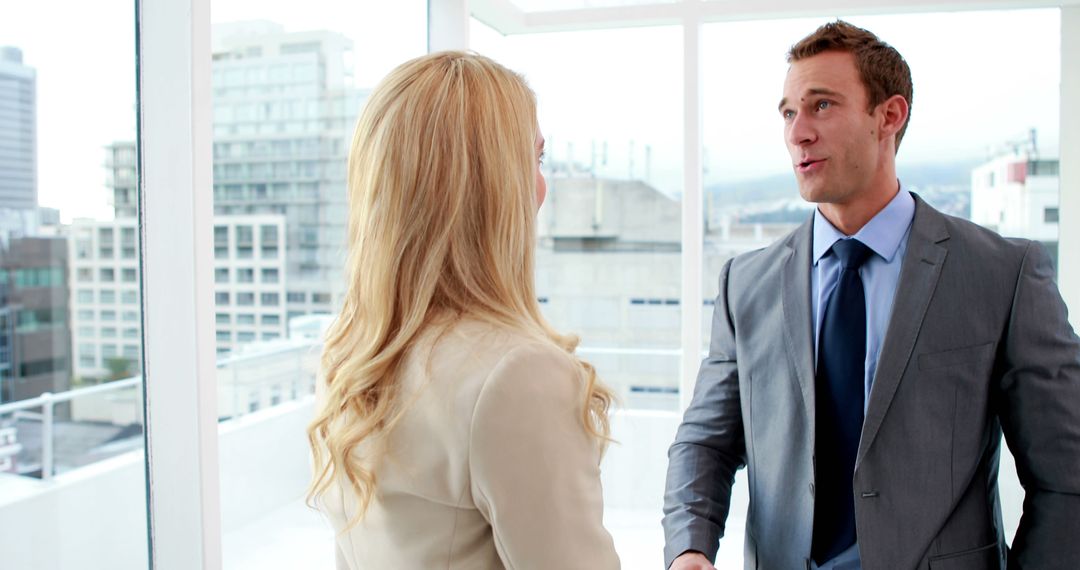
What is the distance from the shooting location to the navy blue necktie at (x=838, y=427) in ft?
4.74

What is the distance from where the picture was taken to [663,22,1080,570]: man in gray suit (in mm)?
1364

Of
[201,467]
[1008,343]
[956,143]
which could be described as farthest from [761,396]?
[956,143]

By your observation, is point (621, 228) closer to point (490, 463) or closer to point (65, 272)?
point (65, 272)

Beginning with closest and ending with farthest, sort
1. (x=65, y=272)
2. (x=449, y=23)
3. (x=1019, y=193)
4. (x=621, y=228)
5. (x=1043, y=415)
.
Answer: (x=1043, y=415) < (x=65, y=272) < (x=449, y=23) < (x=1019, y=193) < (x=621, y=228)

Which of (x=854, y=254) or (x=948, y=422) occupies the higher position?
(x=854, y=254)

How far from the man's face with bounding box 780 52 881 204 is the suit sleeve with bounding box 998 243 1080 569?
13.4 inches

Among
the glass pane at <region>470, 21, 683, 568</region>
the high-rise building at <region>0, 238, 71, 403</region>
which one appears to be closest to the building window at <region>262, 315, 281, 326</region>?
→ the glass pane at <region>470, 21, 683, 568</region>

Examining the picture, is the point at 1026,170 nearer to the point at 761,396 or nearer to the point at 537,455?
the point at 761,396

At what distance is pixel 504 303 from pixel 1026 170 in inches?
132

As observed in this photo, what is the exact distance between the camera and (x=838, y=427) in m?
1.45

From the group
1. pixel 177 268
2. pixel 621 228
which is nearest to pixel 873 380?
pixel 177 268

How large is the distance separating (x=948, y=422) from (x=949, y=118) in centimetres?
256

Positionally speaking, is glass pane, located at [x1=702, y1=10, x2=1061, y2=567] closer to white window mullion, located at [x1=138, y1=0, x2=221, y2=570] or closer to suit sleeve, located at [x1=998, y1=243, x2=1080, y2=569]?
suit sleeve, located at [x1=998, y1=243, x2=1080, y2=569]

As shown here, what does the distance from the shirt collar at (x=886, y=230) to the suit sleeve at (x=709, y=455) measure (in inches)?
9.1
